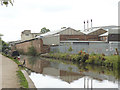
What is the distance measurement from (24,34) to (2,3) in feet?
301

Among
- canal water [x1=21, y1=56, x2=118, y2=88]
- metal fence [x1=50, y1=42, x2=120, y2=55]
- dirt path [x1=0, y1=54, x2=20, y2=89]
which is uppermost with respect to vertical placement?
metal fence [x1=50, y1=42, x2=120, y2=55]

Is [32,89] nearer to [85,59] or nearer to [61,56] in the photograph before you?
[85,59]

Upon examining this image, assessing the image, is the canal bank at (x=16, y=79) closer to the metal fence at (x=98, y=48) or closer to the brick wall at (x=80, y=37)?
the metal fence at (x=98, y=48)

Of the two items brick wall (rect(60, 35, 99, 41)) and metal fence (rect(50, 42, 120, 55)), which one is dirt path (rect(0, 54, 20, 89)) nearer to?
metal fence (rect(50, 42, 120, 55))

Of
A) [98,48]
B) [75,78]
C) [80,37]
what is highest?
[80,37]

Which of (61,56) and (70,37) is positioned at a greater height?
(70,37)

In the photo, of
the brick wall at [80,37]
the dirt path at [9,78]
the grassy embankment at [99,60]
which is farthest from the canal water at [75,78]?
the brick wall at [80,37]

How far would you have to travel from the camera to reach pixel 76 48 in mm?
35125

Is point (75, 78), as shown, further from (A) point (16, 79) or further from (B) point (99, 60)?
(B) point (99, 60)

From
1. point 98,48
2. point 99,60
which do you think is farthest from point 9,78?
point 98,48

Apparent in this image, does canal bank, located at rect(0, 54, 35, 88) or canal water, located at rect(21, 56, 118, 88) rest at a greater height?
canal bank, located at rect(0, 54, 35, 88)

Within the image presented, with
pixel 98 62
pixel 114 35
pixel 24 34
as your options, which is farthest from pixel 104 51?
pixel 24 34

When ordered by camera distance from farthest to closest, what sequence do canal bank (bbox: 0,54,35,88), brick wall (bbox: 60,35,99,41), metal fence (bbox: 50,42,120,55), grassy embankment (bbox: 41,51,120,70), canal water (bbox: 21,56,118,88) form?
brick wall (bbox: 60,35,99,41)
metal fence (bbox: 50,42,120,55)
grassy embankment (bbox: 41,51,120,70)
canal water (bbox: 21,56,118,88)
canal bank (bbox: 0,54,35,88)

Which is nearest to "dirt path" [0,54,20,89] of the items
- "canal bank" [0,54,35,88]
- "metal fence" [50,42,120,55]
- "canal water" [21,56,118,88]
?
"canal bank" [0,54,35,88]
